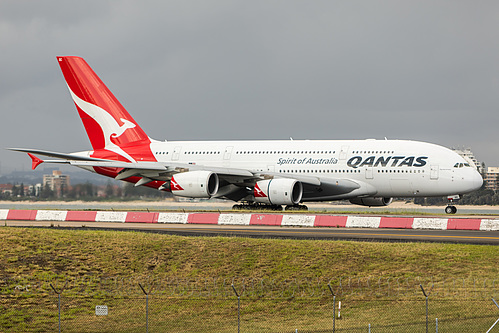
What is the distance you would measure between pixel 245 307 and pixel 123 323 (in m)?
3.63

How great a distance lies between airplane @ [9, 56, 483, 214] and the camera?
4409 cm

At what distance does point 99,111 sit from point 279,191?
16912 mm

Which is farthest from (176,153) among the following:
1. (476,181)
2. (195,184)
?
(476,181)

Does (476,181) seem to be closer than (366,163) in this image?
Yes

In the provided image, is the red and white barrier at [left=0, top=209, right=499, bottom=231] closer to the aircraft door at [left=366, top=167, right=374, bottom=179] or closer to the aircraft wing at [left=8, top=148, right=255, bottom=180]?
the aircraft wing at [left=8, top=148, right=255, bottom=180]

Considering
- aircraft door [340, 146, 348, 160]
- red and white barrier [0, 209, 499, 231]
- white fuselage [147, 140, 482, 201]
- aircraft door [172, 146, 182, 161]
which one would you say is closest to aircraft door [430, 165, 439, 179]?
white fuselage [147, 140, 482, 201]

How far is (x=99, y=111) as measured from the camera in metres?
53.4

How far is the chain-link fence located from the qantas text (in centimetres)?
2291

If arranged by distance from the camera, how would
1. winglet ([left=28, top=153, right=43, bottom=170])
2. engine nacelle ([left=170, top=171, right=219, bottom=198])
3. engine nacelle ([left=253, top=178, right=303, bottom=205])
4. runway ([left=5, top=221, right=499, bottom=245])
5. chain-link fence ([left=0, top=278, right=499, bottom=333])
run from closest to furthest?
chain-link fence ([left=0, top=278, right=499, bottom=333]) < runway ([left=5, top=221, right=499, bottom=245]) < engine nacelle ([left=253, top=178, right=303, bottom=205]) < engine nacelle ([left=170, top=171, right=219, bottom=198]) < winglet ([left=28, top=153, right=43, bottom=170])

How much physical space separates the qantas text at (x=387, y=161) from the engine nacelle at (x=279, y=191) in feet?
12.6

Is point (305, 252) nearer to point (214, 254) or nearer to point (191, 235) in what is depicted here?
point (214, 254)

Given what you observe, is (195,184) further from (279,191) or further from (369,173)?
(369,173)

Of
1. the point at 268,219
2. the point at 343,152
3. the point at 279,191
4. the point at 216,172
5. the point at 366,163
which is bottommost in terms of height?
the point at 268,219

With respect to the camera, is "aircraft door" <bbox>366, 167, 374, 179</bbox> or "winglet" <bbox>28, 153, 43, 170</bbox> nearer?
"aircraft door" <bbox>366, 167, 374, 179</bbox>
